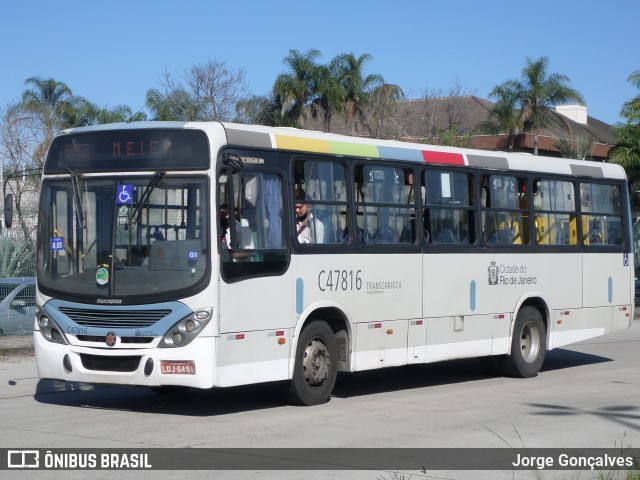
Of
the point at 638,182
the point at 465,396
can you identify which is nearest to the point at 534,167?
the point at 465,396

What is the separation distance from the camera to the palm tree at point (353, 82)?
49.6 meters

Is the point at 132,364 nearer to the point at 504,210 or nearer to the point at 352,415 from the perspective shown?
the point at 352,415

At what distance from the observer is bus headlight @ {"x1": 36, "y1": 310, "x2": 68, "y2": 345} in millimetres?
11922

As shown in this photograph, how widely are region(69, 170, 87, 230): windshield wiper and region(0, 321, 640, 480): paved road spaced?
6.78 ft

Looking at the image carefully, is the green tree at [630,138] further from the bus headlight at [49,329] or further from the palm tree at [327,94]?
the bus headlight at [49,329]

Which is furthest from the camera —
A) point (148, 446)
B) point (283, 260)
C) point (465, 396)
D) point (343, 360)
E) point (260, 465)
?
point (465, 396)

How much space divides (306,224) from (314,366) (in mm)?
1631

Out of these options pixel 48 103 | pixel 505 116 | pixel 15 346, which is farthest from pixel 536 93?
pixel 15 346

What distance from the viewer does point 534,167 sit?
1670 cm

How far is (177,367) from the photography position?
444 inches

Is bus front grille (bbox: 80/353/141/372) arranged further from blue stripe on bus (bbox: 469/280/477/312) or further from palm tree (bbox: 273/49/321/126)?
palm tree (bbox: 273/49/321/126)

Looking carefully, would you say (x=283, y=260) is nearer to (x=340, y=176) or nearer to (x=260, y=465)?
(x=340, y=176)

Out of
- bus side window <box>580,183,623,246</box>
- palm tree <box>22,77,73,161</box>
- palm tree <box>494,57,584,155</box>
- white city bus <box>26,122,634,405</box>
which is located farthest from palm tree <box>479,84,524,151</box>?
white city bus <box>26,122,634,405</box>

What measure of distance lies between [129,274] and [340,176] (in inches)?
119
